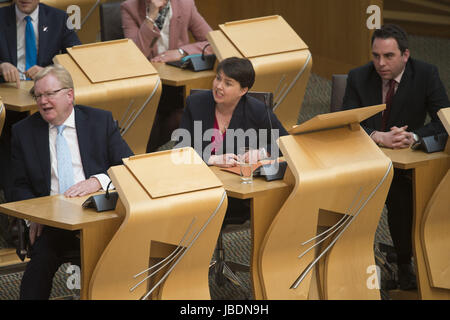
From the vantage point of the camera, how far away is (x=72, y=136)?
3779 millimetres

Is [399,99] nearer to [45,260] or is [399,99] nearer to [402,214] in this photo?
[402,214]

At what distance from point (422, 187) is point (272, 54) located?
5.05 feet

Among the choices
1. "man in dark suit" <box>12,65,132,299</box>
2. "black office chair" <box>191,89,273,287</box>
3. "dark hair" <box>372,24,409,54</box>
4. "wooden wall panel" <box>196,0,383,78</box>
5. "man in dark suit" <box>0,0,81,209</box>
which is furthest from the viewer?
"wooden wall panel" <box>196,0,383,78</box>

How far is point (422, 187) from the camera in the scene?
3895mm

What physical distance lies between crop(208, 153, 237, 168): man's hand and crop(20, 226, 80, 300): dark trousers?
2.32ft

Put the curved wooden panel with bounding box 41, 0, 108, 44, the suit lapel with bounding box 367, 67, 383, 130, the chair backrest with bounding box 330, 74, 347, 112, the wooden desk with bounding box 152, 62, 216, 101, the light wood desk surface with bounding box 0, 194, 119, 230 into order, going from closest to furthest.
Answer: the light wood desk surface with bounding box 0, 194, 119, 230 < the suit lapel with bounding box 367, 67, 383, 130 < the chair backrest with bounding box 330, 74, 347, 112 < the wooden desk with bounding box 152, 62, 216, 101 < the curved wooden panel with bounding box 41, 0, 108, 44

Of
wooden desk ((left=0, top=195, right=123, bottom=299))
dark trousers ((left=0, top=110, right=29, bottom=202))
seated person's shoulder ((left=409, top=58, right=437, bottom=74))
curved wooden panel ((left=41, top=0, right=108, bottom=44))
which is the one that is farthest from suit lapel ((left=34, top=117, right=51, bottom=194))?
curved wooden panel ((left=41, top=0, right=108, bottom=44))

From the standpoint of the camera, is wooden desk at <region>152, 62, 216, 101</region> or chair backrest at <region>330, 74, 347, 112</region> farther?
wooden desk at <region>152, 62, 216, 101</region>

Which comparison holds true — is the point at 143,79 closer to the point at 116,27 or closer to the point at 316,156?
the point at 116,27

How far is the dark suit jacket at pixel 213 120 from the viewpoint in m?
4.11

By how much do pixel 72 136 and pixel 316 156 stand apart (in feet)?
3.43

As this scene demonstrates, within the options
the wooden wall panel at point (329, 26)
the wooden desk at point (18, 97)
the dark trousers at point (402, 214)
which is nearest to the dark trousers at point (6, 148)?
the wooden desk at point (18, 97)

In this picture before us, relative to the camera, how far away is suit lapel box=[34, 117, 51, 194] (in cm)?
370

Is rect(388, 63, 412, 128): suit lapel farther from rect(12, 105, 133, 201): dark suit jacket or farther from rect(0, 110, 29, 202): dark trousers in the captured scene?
rect(0, 110, 29, 202): dark trousers
